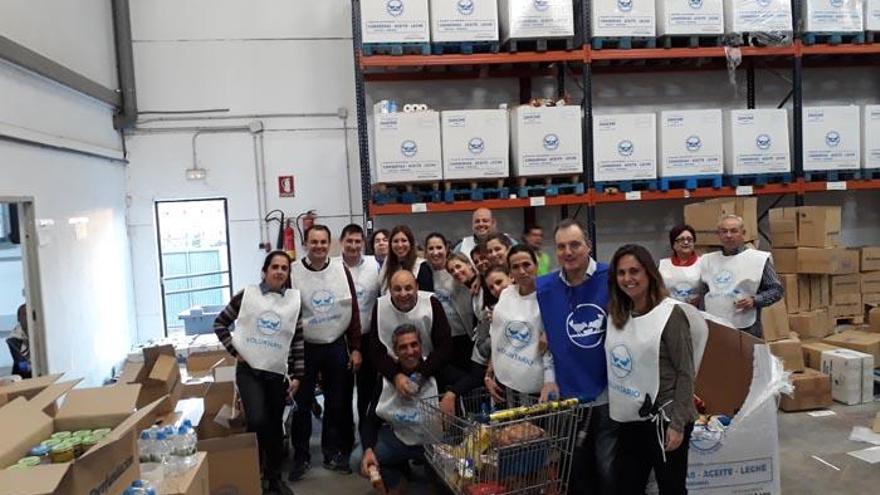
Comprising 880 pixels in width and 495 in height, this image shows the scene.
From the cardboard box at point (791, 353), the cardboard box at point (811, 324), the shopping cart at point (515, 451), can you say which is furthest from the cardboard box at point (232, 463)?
the cardboard box at point (811, 324)

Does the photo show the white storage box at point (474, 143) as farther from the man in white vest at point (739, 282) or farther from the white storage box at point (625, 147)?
the man in white vest at point (739, 282)

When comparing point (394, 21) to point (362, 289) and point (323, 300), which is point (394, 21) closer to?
point (362, 289)

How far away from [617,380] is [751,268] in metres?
2.22

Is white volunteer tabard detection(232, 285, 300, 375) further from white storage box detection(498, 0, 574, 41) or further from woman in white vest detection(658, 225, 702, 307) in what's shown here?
white storage box detection(498, 0, 574, 41)

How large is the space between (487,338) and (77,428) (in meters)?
1.89

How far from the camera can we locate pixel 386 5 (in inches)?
223

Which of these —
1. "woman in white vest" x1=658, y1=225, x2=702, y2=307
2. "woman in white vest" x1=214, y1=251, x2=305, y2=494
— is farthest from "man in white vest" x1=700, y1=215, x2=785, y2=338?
"woman in white vest" x1=214, y1=251, x2=305, y2=494

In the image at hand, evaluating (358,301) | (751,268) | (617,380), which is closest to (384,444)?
(358,301)

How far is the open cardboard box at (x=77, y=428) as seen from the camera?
1.69 meters

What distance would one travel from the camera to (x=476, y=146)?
19.0 feet

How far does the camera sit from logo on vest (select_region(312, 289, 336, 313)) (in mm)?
3861

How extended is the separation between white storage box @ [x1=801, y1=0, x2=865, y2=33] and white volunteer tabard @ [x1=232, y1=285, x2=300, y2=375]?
19.3 feet

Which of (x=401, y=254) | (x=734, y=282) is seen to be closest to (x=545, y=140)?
(x=734, y=282)

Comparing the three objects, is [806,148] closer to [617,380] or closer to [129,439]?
[617,380]
